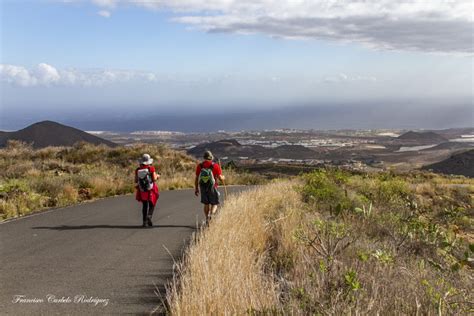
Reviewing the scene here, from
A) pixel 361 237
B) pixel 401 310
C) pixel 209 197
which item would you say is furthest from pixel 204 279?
pixel 209 197

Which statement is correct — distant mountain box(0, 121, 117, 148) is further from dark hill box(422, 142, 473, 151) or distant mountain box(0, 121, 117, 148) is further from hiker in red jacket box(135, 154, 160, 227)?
dark hill box(422, 142, 473, 151)

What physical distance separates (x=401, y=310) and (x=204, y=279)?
2.13 meters

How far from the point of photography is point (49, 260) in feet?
25.6

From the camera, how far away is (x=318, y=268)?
5.69 metres

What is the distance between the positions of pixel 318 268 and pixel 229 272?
1090 millimetres

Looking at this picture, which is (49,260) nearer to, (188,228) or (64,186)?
(188,228)

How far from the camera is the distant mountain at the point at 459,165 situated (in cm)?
6704

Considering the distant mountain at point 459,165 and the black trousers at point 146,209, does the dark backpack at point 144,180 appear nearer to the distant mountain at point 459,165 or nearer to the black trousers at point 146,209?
the black trousers at point 146,209

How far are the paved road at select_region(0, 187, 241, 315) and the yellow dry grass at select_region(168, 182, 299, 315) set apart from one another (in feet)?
2.24

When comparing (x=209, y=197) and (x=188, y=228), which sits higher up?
(x=209, y=197)

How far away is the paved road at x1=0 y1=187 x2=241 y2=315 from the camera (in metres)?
5.89

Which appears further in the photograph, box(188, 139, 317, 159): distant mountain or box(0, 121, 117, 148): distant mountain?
box(188, 139, 317, 159): distant mountain

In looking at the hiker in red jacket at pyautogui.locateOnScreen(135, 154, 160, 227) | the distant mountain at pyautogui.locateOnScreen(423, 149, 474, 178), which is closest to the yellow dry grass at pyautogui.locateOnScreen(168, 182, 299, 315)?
the hiker in red jacket at pyautogui.locateOnScreen(135, 154, 160, 227)

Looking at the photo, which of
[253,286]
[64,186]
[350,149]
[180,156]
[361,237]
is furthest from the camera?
[350,149]
